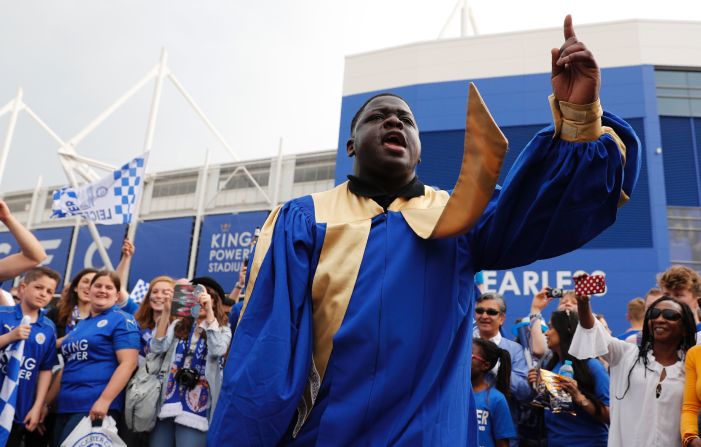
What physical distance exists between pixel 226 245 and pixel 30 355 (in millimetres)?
17069

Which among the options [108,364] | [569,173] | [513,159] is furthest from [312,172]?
[569,173]

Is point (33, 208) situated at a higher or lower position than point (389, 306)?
higher

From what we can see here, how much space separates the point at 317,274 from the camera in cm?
172

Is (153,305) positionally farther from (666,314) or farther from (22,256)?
(666,314)

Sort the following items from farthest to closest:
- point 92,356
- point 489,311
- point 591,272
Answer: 1. point 591,272
2. point 489,311
3. point 92,356

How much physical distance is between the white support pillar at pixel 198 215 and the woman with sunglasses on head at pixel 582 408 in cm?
1897

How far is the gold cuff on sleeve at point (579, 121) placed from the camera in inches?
57.9

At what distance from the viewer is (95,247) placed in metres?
23.8

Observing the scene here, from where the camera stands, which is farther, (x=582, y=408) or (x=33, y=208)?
(x=33, y=208)

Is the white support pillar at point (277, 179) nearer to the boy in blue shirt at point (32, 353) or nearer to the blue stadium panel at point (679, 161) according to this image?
the blue stadium panel at point (679, 161)

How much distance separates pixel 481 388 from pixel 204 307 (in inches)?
80.3

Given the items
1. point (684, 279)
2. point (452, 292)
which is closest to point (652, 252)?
point (684, 279)

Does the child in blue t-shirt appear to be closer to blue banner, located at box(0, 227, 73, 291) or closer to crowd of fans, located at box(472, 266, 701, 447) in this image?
crowd of fans, located at box(472, 266, 701, 447)

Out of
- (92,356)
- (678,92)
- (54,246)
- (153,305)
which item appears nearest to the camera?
(92,356)
